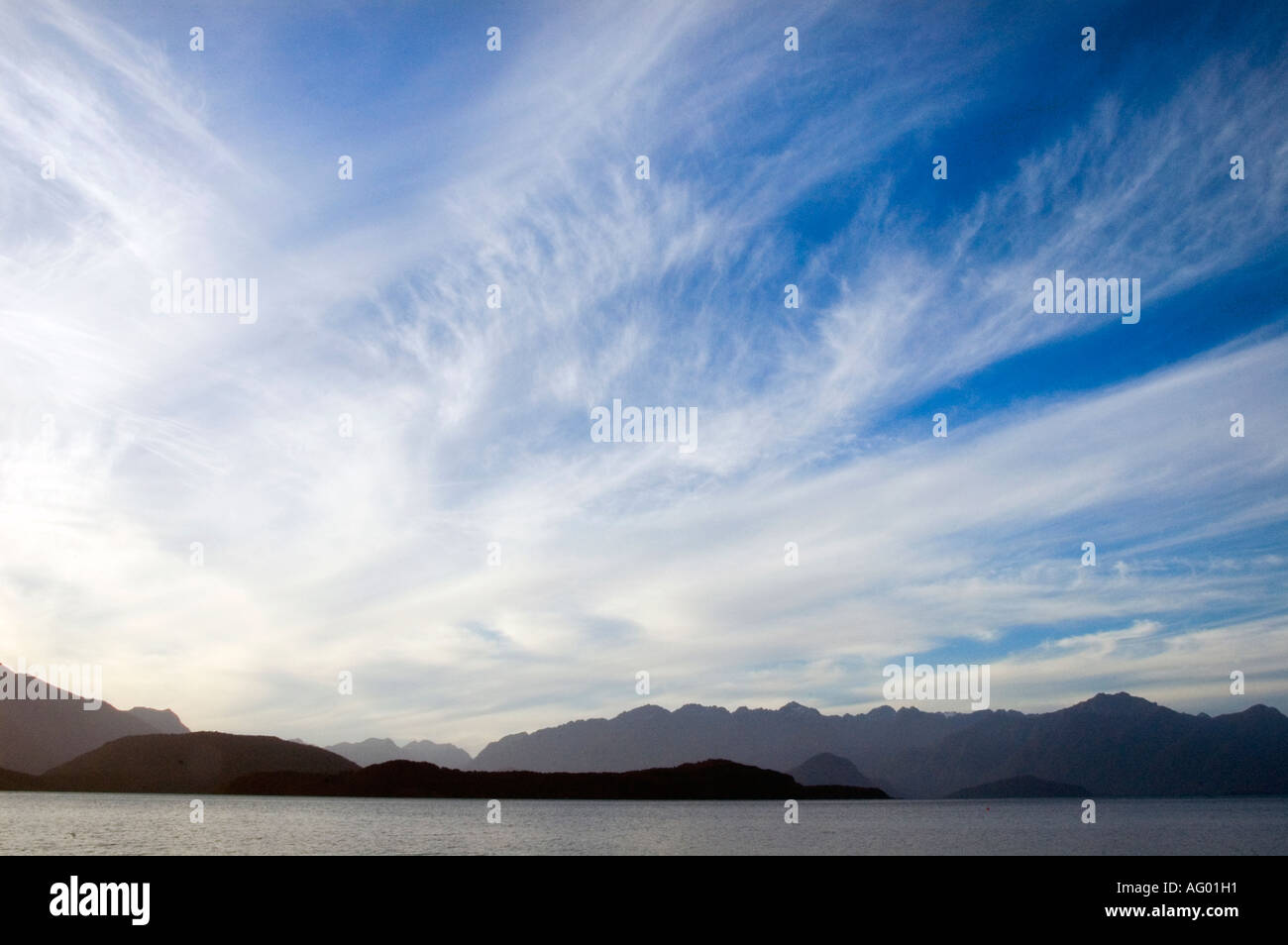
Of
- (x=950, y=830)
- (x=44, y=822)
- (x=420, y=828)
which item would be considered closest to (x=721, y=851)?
(x=420, y=828)

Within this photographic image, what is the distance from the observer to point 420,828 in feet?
406
